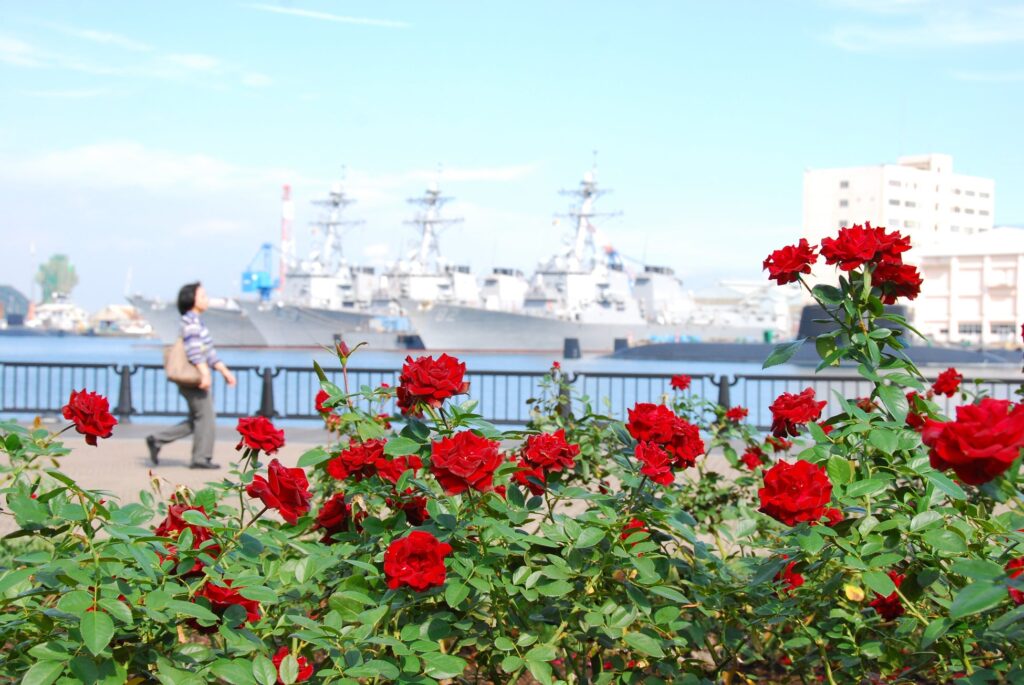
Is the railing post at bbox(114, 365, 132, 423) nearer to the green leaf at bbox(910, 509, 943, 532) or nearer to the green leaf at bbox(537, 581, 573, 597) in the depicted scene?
the green leaf at bbox(537, 581, 573, 597)

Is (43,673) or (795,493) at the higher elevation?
(795,493)

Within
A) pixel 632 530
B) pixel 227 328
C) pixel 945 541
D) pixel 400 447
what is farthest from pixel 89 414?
pixel 227 328

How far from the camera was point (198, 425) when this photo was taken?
10055 mm

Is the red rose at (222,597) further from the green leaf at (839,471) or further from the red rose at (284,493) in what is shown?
the green leaf at (839,471)

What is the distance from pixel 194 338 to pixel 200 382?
44 centimetres

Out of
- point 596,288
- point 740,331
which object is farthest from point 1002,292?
point 596,288

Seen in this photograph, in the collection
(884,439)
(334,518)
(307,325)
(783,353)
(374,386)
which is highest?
(307,325)

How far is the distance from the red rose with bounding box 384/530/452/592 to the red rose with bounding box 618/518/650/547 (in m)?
0.59

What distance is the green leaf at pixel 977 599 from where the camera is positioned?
161 cm

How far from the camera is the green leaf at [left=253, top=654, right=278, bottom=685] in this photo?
226cm

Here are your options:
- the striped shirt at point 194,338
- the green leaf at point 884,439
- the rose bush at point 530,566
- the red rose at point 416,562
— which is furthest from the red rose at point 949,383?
the striped shirt at point 194,338

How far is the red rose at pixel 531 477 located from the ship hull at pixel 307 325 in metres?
93.1

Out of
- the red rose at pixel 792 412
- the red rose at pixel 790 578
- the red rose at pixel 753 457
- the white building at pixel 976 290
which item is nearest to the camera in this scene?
the red rose at pixel 790 578

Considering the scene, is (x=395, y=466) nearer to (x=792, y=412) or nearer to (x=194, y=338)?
(x=792, y=412)
